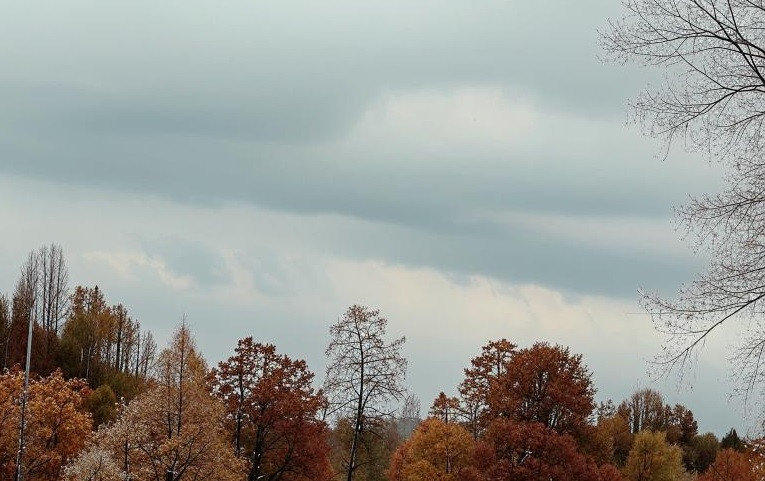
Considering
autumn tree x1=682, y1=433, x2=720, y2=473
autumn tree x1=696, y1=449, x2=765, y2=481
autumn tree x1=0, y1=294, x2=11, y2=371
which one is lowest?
autumn tree x1=696, y1=449, x2=765, y2=481

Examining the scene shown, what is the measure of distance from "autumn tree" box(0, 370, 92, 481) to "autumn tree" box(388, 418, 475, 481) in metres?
19.2

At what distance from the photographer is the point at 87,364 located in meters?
103

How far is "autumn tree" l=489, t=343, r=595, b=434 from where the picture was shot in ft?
161

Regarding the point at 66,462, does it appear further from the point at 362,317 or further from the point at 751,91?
the point at 751,91

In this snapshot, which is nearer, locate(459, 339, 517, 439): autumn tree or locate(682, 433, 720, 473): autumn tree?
locate(459, 339, 517, 439): autumn tree

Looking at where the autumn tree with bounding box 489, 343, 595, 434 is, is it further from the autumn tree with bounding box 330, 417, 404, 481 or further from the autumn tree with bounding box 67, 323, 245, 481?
the autumn tree with bounding box 67, 323, 245, 481

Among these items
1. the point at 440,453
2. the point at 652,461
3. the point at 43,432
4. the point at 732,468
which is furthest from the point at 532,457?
the point at 652,461

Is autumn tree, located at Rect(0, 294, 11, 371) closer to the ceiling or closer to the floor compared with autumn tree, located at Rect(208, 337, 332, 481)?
closer to the ceiling

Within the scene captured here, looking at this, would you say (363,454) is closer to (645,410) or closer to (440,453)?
(440,453)

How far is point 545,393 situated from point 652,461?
3244cm

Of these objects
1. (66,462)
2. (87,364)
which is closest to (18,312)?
(87,364)

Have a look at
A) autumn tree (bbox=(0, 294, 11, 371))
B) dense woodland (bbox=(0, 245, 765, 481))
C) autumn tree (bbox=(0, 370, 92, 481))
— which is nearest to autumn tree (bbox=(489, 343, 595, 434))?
dense woodland (bbox=(0, 245, 765, 481))

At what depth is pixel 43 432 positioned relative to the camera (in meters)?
54.3

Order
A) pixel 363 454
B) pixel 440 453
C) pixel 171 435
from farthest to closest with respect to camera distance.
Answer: pixel 363 454, pixel 440 453, pixel 171 435
